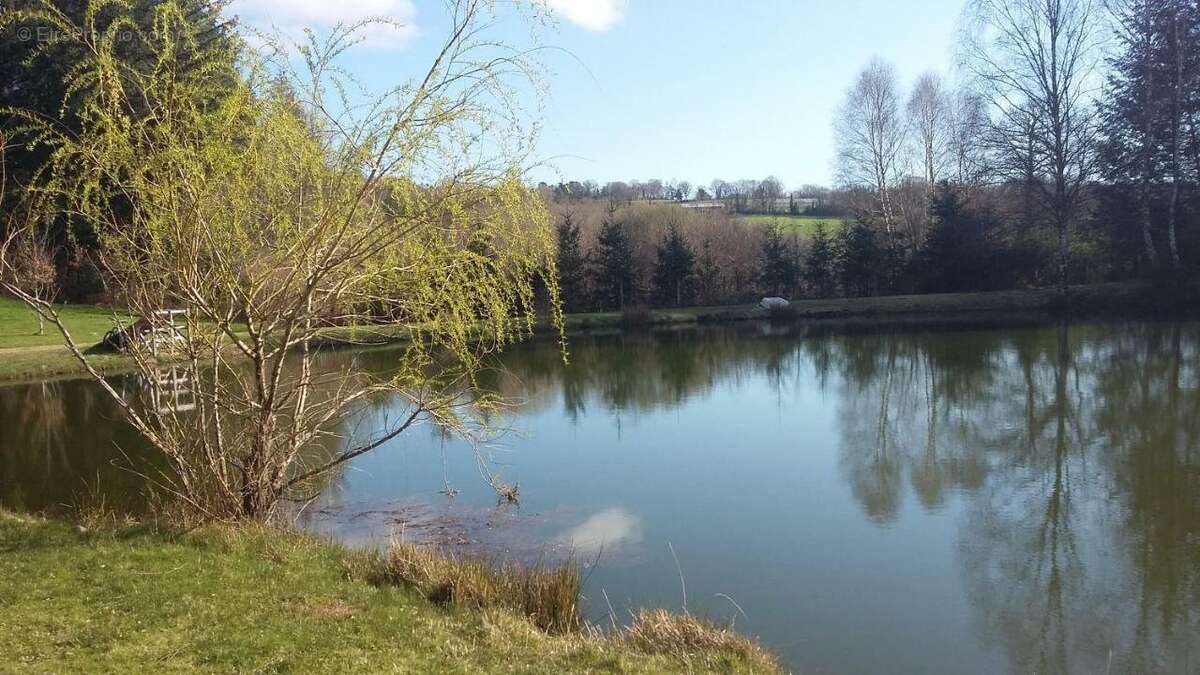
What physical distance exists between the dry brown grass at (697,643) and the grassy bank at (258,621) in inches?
0.5

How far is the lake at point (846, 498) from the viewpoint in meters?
6.03

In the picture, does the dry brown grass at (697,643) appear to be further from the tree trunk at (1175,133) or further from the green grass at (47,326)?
the tree trunk at (1175,133)

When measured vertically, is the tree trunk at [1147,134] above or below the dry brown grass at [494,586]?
above

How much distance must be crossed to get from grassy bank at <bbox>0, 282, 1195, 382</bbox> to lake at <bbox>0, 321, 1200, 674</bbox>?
3272mm

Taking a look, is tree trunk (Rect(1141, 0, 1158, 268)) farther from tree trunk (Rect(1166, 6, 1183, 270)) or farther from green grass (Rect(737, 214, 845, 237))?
green grass (Rect(737, 214, 845, 237))

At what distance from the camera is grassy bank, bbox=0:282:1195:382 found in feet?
71.0

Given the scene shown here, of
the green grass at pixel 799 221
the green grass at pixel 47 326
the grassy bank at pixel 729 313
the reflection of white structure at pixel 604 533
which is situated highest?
the green grass at pixel 799 221

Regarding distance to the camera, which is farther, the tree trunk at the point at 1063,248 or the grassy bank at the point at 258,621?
the tree trunk at the point at 1063,248

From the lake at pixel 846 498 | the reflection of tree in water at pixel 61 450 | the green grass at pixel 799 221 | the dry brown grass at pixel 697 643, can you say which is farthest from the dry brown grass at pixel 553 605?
the green grass at pixel 799 221

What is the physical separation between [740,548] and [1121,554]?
325 cm

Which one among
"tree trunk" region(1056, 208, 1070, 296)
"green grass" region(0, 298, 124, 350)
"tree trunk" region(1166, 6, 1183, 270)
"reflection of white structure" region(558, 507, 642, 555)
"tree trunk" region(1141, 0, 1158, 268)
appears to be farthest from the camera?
"tree trunk" region(1056, 208, 1070, 296)

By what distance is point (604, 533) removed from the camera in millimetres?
8328

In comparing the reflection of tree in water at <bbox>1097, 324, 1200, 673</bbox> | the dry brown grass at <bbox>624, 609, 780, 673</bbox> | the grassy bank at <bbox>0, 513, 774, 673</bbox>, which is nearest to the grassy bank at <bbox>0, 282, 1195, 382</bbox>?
the reflection of tree in water at <bbox>1097, 324, 1200, 673</bbox>

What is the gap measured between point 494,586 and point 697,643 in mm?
1543
